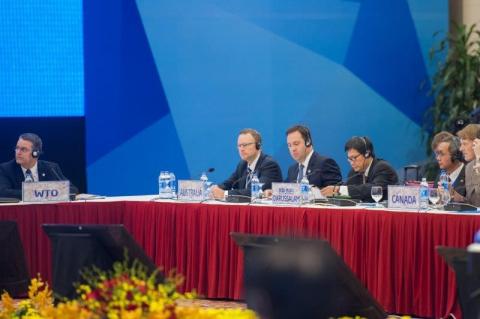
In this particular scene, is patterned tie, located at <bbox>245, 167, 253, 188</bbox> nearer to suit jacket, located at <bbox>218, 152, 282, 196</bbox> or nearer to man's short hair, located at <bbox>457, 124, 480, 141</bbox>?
suit jacket, located at <bbox>218, 152, 282, 196</bbox>

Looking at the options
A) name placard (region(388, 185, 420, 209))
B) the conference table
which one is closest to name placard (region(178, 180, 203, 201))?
the conference table

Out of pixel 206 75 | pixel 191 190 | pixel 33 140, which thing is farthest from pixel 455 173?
pixel 206 75

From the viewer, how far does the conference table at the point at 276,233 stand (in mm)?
5453

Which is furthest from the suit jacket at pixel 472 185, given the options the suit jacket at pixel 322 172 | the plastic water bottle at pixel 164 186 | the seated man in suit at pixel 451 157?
the plastic water bottle at pixel 164 186

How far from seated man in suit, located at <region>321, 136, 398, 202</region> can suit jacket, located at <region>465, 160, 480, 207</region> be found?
697 millimetres

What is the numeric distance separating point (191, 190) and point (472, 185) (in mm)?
1874

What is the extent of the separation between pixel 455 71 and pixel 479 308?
6479 mm

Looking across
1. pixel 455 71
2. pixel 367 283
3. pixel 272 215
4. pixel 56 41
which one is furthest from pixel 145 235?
pixel 455 71

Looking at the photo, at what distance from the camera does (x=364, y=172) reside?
6.53 meters

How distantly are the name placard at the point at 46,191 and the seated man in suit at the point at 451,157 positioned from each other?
2.44 m

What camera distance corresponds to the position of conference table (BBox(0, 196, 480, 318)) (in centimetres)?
545

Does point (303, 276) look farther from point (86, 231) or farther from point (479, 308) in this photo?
point (86, 231)

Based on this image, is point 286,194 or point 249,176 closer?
point 286,194

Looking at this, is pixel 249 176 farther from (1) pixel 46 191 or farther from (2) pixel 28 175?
(2) pixel 28 175
